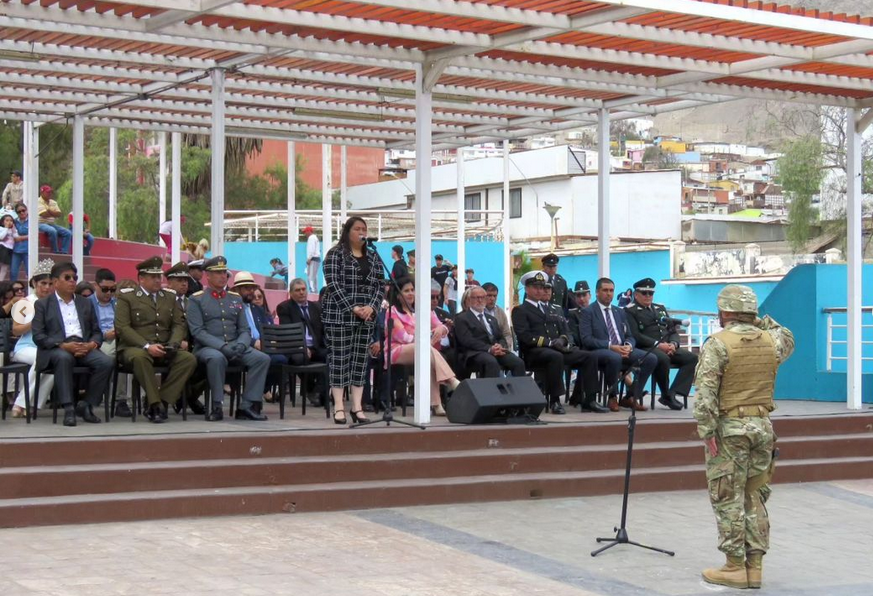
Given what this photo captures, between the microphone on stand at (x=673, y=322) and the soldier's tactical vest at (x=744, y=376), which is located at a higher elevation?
the microphone on stand at (x=673, y=322)

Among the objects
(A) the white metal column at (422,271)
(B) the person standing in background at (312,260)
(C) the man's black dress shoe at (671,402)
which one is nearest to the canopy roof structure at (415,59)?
(A) the white metal column at (422,271)

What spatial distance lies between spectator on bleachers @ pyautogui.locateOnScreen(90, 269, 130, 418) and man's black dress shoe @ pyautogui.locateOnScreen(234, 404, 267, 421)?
989 millimetres

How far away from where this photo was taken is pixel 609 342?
12953 mm

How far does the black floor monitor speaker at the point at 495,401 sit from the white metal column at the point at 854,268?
4182 millimetres

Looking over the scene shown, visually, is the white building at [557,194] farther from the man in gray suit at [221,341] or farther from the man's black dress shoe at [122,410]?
the man's black dress shoe at [122,410]

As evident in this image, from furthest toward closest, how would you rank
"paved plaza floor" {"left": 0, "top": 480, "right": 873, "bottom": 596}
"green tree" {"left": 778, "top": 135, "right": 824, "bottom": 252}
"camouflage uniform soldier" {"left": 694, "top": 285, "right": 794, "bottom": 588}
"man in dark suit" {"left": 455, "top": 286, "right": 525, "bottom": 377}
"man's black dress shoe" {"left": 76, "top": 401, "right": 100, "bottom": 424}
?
"green tree" {"left": 778, "top": 135, "right": 824, "bottom": 252} < "man in dark suit" {"left": 455, "top": 286, "right": 525, "bottom": 377} < "man's black dress shoe" {"left": 76, "top": 401, "right": 100, "bottom": 424} < "camouflage uniform soldier" {"left": 694, "top": 285, "right": 794, "bottom": 588} < "paved plaza floor" {"left": 0, "top": 480, "right": 873, "bottom": 596}

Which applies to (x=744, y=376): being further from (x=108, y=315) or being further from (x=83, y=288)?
(x=83, y=288)

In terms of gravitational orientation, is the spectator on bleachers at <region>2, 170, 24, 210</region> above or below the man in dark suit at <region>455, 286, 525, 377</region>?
above

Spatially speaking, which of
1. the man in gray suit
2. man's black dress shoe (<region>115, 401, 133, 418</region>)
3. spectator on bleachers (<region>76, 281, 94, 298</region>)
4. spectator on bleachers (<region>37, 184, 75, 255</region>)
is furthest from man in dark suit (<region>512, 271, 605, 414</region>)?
spectator on bleachers (<region>37, 184, 75, 255</region>)

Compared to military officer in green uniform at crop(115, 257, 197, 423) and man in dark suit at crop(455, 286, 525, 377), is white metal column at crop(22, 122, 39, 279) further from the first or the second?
man in dark suit at crop(455, 286, 525, 377)

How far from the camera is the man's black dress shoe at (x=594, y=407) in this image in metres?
12.7

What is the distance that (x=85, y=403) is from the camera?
34.5ft

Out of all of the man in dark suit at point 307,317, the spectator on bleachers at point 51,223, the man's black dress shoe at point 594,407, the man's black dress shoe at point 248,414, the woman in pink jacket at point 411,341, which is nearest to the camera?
the man's black dress shoe at point 248,414

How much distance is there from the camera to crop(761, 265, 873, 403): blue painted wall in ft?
49.4
